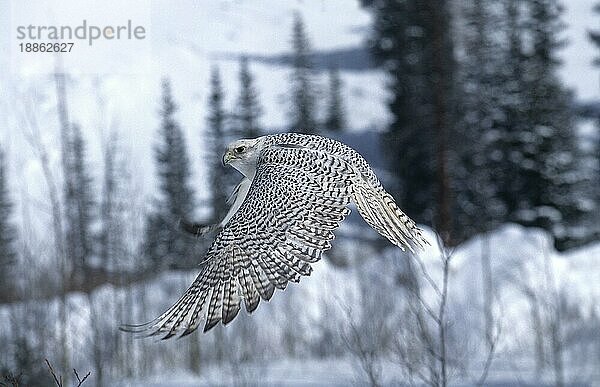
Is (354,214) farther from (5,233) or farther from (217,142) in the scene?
(5,233)

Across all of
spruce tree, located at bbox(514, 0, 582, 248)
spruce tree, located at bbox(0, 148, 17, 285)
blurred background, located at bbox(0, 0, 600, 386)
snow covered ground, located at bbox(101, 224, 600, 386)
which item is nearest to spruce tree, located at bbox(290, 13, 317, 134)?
blurred background, located at bbox(0, 0, 600, 386)

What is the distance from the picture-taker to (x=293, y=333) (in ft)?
57.3

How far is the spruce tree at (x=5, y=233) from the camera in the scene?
15383mm

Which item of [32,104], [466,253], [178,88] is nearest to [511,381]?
[466,253]

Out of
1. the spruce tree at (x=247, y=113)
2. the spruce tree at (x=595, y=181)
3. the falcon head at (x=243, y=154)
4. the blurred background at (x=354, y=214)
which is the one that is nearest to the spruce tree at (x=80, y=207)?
the blurred background at (x=354, y=214)

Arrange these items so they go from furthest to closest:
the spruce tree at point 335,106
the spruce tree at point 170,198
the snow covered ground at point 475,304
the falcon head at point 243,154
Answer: the spruce tree at point 335,106 < the spruce tree at point 170,198 < the snow covered ground at point 475,304 < the falcon head at point 243,154

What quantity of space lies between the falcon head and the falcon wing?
13cm

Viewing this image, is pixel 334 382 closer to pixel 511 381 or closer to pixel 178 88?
pixel 511 381

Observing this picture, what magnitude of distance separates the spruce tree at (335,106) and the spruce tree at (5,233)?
11586mm

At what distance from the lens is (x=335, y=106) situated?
1134 inches

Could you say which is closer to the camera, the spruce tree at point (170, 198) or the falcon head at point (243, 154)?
the falcon head at point (243, 154)

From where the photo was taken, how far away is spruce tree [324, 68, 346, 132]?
2828 centimetres

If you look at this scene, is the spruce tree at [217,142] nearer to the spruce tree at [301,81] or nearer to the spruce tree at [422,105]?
the spruce tree at [301,81]

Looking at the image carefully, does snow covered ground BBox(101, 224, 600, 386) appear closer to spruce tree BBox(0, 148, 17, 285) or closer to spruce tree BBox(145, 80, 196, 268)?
spruce tree BBox(145, 80, 196, 268)
